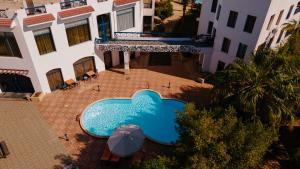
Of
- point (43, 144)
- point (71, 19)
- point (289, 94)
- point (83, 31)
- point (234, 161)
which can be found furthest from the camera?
point (83, 31)

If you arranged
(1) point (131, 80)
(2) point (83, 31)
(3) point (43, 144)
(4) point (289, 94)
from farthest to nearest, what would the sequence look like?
(1) point (131, 80), (2) point (83, 31), (3) point (43, 144), (4) point (289, 94)

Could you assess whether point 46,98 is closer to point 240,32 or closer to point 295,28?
point 240,32

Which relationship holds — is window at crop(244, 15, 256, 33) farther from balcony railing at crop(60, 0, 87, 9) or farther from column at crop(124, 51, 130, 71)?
balcony railing at crop(60, 0, 87, 9)

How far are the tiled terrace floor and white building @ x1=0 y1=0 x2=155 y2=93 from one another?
230 cm

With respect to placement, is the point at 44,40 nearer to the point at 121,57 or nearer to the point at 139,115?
the point at 121,57

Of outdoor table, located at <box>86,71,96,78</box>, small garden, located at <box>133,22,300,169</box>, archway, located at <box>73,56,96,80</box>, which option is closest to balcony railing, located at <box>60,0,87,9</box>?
archway, located at <box>73,56,96,80</box>

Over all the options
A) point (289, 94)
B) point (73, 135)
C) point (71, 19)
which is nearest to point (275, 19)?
point (289, 94)

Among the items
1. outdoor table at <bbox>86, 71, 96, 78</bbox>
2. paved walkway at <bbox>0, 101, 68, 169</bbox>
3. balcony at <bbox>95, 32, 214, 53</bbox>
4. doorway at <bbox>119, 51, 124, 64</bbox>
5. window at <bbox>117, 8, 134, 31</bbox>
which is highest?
window at <bbox>117, 8, 134, 31</bbox>

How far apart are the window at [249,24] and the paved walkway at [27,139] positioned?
23.5 meters

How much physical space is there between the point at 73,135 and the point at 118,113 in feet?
18.2

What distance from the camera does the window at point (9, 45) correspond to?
2515 cm

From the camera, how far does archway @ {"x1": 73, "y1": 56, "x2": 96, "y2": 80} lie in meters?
31.3

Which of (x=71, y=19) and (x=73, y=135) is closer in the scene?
(x=73, y=135)

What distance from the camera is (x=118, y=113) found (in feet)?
90.8
